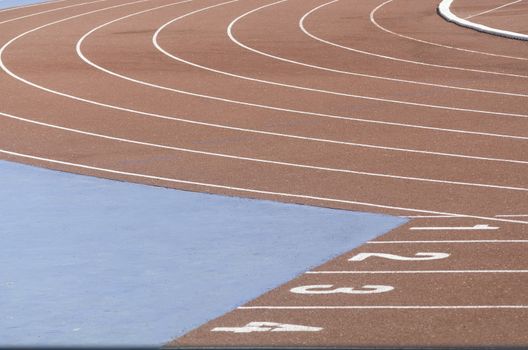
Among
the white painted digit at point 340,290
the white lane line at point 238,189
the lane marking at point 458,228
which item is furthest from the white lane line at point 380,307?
the white lane line at point 238,189

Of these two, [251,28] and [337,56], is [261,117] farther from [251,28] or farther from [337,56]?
[251,28]

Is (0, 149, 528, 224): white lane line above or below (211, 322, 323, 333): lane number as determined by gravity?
below

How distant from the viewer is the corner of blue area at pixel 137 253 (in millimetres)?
7301

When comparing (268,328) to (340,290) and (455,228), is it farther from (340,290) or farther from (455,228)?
→ (455,228)

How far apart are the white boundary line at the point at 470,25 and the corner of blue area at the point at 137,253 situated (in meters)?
11.3

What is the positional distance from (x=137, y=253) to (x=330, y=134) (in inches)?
191

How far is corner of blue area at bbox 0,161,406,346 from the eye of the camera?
7.30 meters

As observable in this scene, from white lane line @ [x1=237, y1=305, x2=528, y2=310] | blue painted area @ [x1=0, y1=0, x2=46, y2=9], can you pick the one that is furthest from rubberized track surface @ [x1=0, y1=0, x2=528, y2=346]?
blue painted area @ [x1=0, y1=0, x2=46, y2=9]

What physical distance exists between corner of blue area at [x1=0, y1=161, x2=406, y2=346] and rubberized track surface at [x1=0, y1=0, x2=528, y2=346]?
27cm

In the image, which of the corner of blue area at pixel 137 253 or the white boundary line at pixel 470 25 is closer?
the corner of blue area at pixel 137 253

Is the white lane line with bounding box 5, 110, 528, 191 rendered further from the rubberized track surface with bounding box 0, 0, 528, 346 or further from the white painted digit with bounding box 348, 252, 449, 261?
the white painted digit with bounding box 348, 252, 449, 261

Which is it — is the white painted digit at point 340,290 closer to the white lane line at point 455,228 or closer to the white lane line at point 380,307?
the white lane line at point 380,307

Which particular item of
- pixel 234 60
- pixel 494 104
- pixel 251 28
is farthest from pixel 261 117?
pixel 251 28

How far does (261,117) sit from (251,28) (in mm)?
8981
